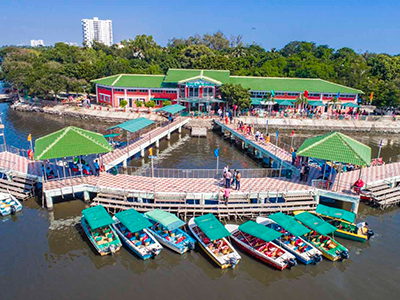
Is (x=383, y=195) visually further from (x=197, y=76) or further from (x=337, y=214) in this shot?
(x=197, y=76)

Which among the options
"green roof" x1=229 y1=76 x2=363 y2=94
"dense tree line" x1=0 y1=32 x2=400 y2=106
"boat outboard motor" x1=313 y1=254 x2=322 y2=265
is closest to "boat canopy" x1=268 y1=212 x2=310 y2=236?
"boat outboard motor" x1=313 y1=254 x2=322 y2=265

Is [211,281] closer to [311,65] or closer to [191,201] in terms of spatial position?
[191,201]

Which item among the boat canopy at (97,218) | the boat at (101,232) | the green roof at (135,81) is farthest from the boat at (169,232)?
the green roof at (135,81)

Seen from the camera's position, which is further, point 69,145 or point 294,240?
point 69,145

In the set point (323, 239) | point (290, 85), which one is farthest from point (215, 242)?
point (290, 85)

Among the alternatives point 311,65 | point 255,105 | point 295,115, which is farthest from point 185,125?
point 311,65

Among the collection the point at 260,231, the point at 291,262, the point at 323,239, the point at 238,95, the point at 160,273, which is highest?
the point at 238,95
